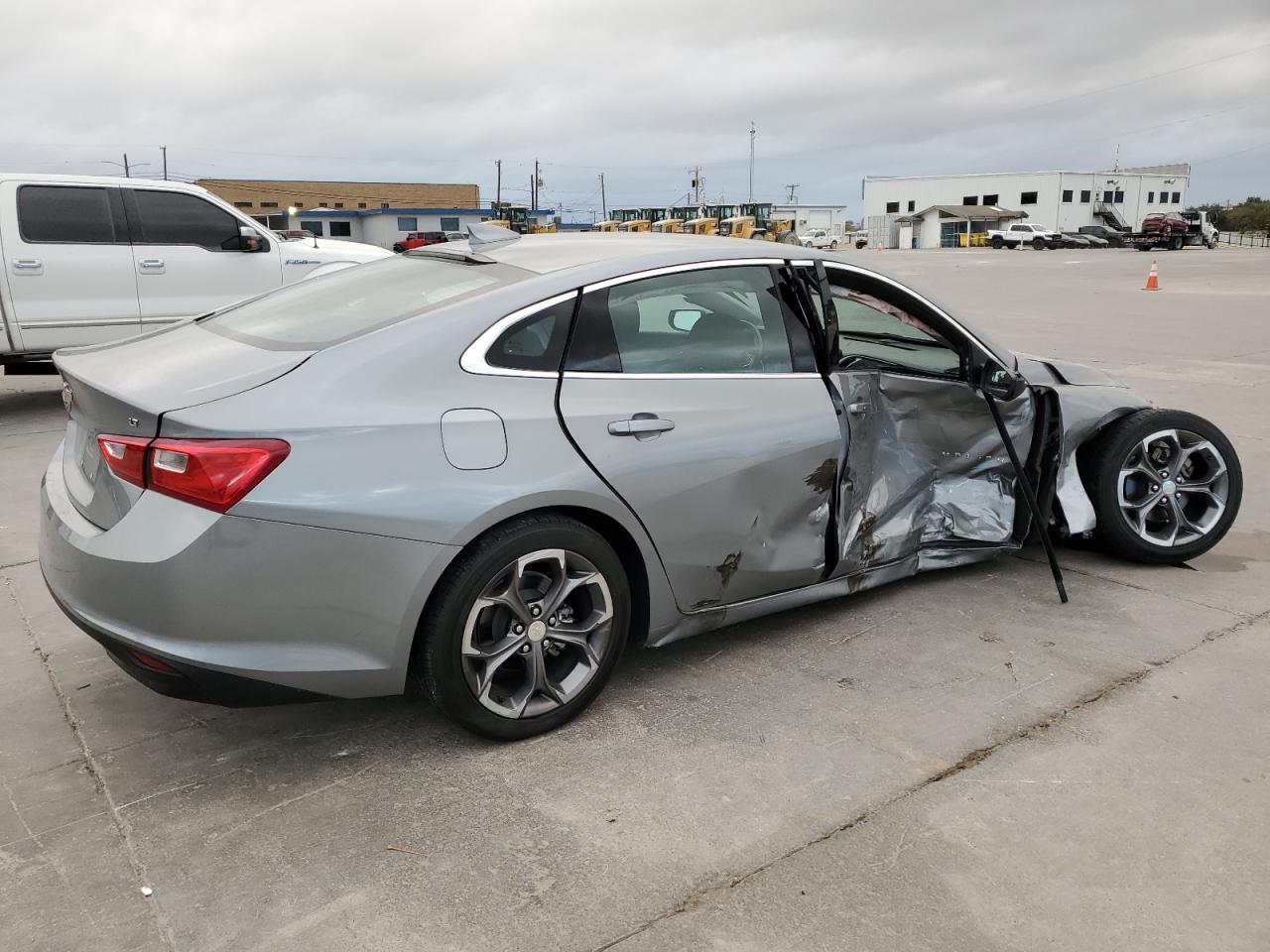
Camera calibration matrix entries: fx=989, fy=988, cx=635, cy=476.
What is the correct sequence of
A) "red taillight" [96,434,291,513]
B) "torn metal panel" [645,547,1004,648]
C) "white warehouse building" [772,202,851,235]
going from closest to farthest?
"red taillight" [96,434,291,513]
"torn metal panel" [645,547,1004,648]
"white warehouse building" [772,202,851,235]

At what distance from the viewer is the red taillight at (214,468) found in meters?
2.54

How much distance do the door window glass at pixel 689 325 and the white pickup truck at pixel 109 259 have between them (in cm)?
588

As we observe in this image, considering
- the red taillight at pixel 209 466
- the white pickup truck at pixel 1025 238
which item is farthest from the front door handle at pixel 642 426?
the white pickup truck at pixel 1025 238

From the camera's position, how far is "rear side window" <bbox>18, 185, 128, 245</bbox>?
8.20m

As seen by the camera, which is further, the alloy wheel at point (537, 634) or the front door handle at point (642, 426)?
the front door handle at point (642, 426)

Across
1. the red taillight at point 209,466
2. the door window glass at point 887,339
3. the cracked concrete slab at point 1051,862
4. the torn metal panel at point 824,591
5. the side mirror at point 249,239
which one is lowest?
the cracked concrete slab at point 1051,862

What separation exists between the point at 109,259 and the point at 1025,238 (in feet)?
202

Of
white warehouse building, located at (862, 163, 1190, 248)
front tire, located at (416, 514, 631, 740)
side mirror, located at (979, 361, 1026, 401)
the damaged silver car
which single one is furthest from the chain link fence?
front tire, located at (416, 514, 631, 740)

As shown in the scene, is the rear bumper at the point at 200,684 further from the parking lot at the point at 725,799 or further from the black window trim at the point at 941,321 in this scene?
the black window trim at the point at 941,321

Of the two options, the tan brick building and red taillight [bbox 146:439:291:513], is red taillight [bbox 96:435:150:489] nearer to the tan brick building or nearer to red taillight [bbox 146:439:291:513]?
red taillight [bbox 146:439:291:513]

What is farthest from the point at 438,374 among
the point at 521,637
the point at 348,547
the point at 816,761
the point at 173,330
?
the point at 816,761

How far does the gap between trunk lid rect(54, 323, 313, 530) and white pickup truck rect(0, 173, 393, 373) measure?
5.65 m

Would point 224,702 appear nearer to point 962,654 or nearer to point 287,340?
point 287,340

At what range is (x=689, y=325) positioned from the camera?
346 cm
